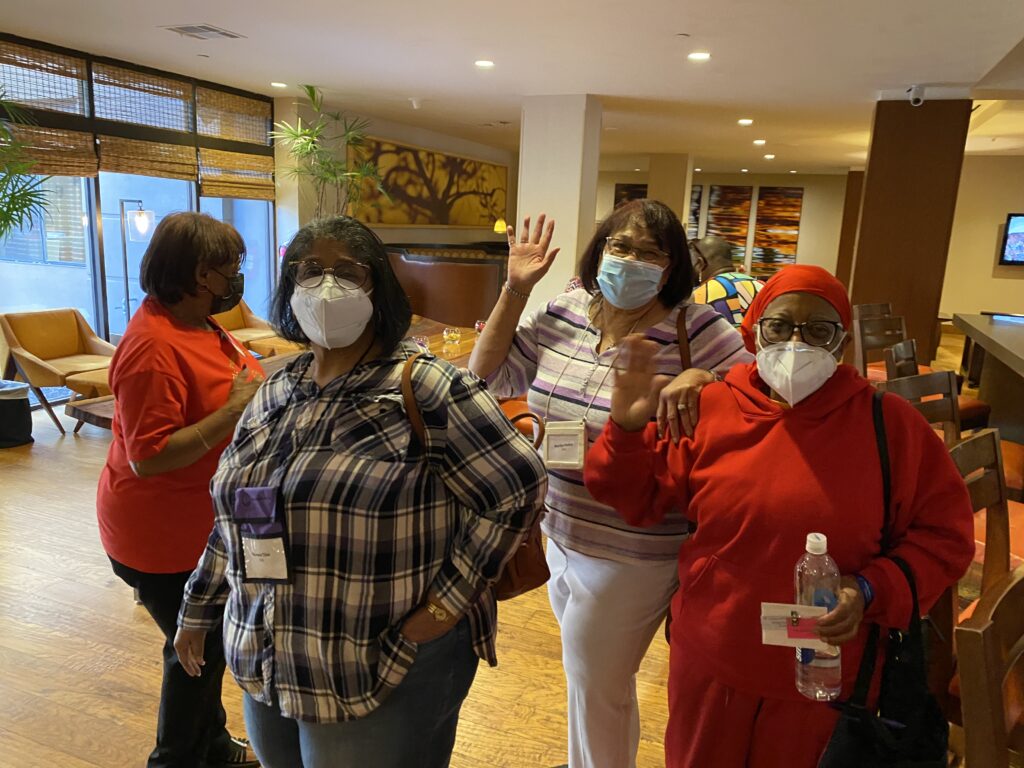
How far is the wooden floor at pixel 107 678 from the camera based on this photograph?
214 centimetres

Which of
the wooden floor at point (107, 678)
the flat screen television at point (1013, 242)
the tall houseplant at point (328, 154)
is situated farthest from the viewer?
the flat screen television at point (1013, 242)

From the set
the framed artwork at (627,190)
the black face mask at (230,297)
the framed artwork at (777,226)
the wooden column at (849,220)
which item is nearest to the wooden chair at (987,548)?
the black face mask at (230,297)

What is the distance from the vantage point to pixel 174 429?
1.60 metres

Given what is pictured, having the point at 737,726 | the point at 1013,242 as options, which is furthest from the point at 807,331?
the point at 1013,242

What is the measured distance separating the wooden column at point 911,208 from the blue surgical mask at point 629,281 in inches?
230

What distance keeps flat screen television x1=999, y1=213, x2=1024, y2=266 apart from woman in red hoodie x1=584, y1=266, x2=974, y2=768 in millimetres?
12107

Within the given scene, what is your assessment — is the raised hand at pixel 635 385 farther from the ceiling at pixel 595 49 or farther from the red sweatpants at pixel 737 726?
the ceiling at pixel 595 49

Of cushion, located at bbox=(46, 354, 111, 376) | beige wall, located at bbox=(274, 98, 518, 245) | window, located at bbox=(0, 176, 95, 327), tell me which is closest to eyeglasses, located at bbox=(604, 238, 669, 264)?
beige wall, located at bbox=(274, 98, 518, 245)

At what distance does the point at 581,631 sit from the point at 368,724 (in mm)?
552

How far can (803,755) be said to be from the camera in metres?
1.23

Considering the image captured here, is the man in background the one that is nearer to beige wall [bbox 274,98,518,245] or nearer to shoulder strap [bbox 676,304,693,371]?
shoulder strap [bbox 676,304,693,371]

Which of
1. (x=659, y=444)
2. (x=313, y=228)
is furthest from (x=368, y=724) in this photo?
(x=313, y=228)

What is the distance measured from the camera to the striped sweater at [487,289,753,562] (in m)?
1.51

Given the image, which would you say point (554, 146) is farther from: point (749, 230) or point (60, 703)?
point (749, 230)
